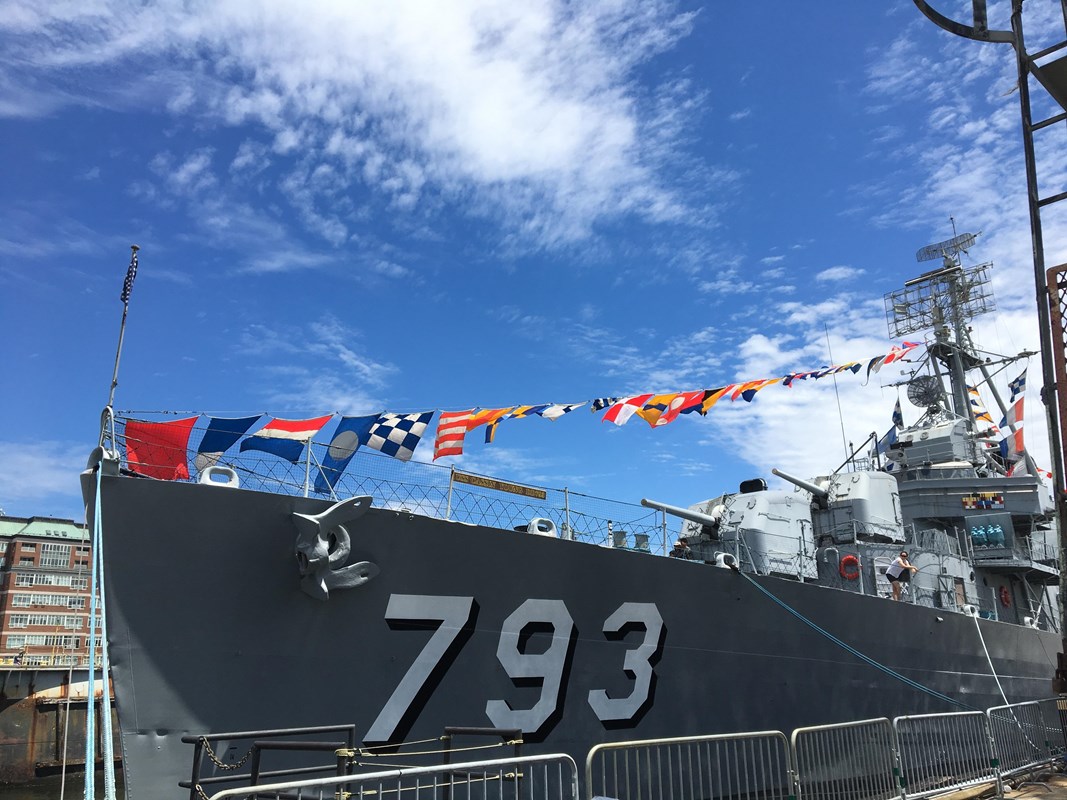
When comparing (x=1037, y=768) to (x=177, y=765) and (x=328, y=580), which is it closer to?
(x=328, y=580)

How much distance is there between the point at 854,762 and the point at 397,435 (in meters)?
5.41

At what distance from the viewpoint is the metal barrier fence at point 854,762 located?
21.6 ft

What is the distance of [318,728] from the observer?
6.17m

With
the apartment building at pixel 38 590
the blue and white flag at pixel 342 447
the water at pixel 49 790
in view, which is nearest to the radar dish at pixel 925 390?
the blue and white flag at pixel 342 447

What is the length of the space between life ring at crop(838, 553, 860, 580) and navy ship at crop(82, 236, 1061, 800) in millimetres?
32

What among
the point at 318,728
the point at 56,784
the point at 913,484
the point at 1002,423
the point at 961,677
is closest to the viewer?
the point at 318,728

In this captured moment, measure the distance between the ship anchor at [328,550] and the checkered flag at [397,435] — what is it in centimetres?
114

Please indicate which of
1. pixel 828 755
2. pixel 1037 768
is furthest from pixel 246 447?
pixel 1037 768

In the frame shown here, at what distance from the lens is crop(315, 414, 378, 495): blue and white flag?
7406 mm

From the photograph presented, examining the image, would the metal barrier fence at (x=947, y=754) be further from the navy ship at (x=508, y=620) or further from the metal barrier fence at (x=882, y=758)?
the navy ship at (x=508, y=620)

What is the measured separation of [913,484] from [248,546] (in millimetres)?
13672

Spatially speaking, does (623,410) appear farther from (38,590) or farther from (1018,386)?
(38,590)

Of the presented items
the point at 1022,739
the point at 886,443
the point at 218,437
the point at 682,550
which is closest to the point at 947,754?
the point at 1022,739

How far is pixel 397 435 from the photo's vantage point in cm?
825
